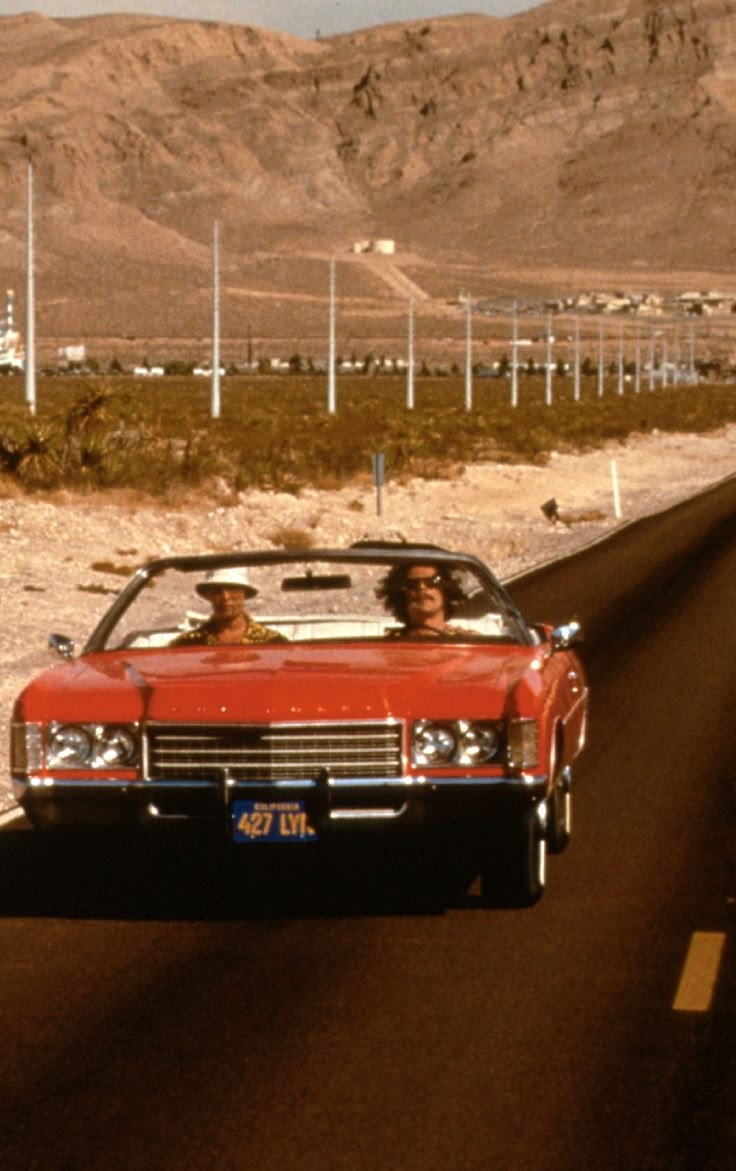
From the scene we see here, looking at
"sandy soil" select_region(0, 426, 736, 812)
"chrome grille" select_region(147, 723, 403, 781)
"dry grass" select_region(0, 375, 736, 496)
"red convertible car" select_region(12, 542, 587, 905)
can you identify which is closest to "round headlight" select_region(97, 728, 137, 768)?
"red convertible car" select_region(12, 542, 587, 905)

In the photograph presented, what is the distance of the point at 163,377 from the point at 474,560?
177 m

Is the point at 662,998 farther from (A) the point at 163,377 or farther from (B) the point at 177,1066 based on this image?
(A) the point at 163,377

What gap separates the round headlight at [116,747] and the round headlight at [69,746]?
6cm

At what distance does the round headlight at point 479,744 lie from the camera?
921 cm

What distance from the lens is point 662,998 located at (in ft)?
27.0

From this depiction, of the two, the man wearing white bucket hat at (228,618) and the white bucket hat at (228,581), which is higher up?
the white bucket hat at (228,581)

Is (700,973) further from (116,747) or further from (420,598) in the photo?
(420,598)

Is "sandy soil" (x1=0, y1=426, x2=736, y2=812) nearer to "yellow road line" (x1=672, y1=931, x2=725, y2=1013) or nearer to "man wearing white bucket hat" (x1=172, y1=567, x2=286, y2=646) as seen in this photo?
"man wearing white bucket hat" (x1=172, y1=567, x2=286, y2=646)

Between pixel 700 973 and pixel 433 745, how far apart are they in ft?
4.38

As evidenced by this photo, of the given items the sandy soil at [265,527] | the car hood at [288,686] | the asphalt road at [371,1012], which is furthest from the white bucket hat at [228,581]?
the sandy soil at [265,527]

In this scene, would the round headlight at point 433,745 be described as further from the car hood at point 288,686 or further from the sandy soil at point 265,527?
the sandy soil at point 265,527

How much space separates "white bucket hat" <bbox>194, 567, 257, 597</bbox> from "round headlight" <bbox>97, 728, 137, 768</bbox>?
1282 millimetres

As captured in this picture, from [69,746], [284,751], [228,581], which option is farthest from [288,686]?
[228,581]

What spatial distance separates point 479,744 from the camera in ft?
30.3
